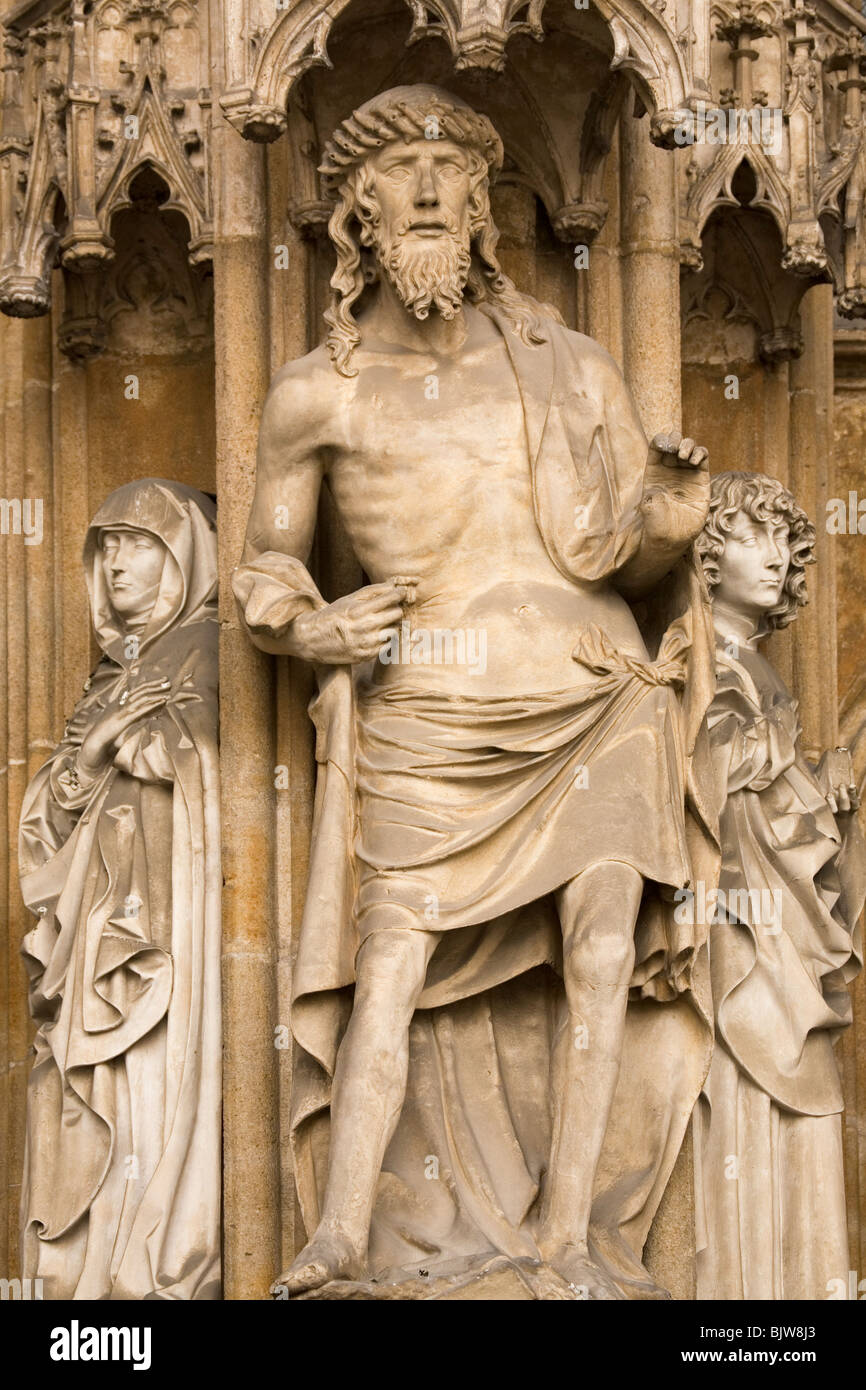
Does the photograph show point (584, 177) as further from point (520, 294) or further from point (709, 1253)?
point (709, 1253)

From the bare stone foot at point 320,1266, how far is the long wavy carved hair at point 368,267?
2364mm

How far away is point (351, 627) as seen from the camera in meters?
12.1

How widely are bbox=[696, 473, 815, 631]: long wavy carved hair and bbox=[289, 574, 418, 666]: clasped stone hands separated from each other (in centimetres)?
137

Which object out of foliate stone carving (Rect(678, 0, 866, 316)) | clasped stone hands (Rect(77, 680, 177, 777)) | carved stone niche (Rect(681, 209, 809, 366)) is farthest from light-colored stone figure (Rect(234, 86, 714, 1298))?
carved stone niche (Rect(681, 209, 809, 366))

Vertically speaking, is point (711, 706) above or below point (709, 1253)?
above

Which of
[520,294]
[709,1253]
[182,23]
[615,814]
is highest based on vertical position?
[182,23]

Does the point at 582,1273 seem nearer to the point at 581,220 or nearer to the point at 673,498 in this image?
the point at 673,498

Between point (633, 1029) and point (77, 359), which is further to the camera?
point (77, 359)

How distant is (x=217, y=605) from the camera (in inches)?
516

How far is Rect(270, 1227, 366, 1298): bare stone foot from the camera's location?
11.4m

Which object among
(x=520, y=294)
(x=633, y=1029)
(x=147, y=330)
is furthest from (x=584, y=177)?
(x=633, y=1029)

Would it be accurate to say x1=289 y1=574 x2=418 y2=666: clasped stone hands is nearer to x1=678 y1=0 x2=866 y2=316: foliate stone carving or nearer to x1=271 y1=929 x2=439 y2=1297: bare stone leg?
x1=271 y1=929 x2=439 y2=1297: bare stone leg

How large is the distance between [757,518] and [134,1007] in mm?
2266

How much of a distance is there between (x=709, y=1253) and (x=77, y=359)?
3.26 meters
